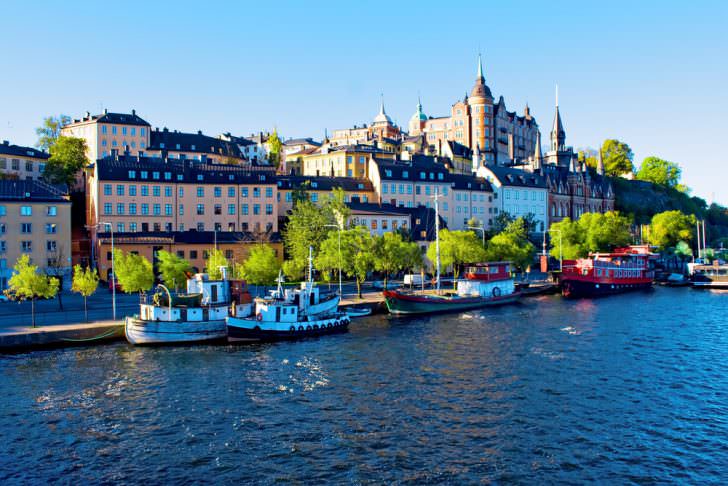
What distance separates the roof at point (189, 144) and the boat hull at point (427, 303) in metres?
83.4

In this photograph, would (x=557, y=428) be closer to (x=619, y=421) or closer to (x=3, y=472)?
(x=619, y=421)

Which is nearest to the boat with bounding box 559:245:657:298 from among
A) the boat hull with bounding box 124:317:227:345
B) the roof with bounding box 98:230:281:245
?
the roof with bounding box 98:230:281:245

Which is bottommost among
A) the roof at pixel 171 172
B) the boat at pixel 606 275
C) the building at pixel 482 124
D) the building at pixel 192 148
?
the boat at pixel 606 275

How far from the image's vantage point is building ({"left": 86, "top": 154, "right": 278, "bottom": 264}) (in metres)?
94.4

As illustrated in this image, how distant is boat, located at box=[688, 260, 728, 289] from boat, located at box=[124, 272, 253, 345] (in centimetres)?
8407

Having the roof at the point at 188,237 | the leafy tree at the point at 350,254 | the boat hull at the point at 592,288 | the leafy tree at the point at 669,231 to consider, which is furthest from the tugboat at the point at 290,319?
the leafy tree at the point at 669,231

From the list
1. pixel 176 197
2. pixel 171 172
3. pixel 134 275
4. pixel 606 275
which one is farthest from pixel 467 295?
A: pixel 171 172

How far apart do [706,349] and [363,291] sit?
140 feet

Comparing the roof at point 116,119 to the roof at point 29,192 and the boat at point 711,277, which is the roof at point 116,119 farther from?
the boat at point 711,277

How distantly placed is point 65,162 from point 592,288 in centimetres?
9091

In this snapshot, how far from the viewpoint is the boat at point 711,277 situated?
10956cm

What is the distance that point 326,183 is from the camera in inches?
4557

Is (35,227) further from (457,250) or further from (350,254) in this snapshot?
(457,250)

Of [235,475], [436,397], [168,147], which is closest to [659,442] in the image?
[436,397]
